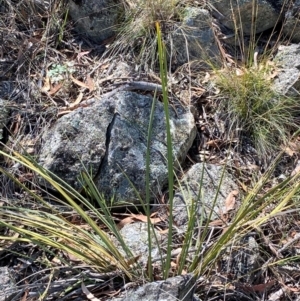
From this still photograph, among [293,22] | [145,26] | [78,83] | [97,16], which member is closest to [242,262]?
[78,83]

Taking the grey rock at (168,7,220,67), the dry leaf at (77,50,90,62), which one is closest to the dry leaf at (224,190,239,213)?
the grey rock at (168,7,220,67)

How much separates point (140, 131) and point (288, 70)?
3.09ft

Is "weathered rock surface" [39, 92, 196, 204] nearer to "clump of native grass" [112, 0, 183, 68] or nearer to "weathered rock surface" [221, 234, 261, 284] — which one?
"clump of native grass" [112, 0, 183, 68]

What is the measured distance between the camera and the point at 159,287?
1928mm

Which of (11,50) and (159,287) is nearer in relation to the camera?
(159,287)

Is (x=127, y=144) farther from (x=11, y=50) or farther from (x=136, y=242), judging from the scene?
(x=11, y=50)

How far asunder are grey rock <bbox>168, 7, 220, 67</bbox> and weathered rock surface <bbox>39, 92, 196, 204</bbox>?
0.48 meters

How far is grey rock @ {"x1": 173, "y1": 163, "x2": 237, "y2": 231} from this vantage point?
241 centimetres

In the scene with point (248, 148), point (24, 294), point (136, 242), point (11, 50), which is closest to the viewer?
point (24, 294)

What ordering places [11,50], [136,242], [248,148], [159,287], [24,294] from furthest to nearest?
1. [11,50]
2. [248,148]
3. [136,242]
4. [24,294]
5. [159,287]

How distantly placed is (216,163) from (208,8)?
3.50ft

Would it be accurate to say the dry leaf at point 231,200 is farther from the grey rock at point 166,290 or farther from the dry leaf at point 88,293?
the dry leaf at point 88,293

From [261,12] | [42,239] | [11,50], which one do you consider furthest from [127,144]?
[261,12]

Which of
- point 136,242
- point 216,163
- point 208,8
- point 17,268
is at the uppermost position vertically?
point 208,8
